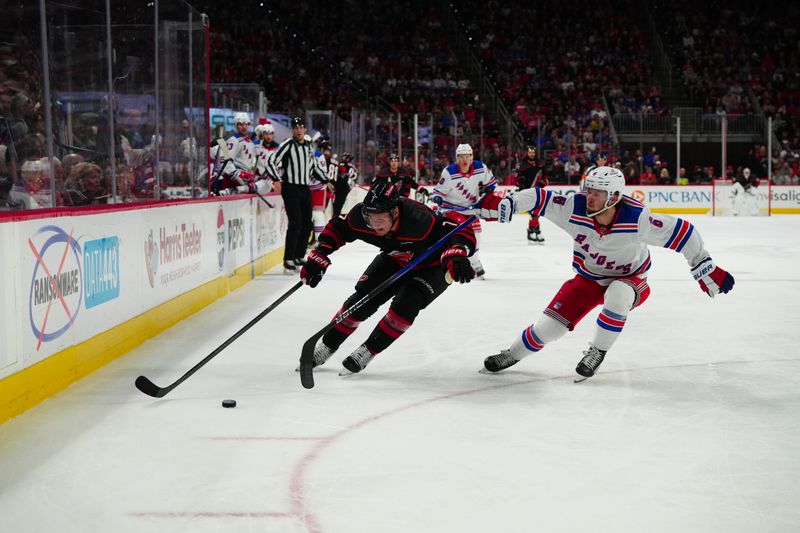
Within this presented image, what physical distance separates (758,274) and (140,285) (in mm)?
6398

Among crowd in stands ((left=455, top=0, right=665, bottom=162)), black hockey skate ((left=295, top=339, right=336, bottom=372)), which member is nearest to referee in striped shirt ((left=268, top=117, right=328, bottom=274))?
black hockey skate ((left=295, top=339, right=336, bottom=372))

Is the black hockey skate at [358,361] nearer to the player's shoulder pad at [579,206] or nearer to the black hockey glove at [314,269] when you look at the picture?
the black hockey glove at [314,269]

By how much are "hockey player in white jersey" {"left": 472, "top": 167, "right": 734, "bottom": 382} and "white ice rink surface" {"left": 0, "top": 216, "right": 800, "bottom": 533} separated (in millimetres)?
214

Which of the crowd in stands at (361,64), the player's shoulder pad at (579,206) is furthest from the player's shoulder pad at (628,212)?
the crowd in stands at (361,64)

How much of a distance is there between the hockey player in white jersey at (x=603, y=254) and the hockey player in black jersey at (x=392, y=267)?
366 millimetres

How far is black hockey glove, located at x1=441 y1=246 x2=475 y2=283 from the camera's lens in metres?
4.20

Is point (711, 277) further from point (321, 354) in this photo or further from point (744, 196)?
point (744, 196)

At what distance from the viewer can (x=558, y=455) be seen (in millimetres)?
3252

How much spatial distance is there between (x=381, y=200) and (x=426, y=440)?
3.81 feet

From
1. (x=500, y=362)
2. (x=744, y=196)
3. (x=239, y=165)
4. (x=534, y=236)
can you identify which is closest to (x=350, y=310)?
(x=500, y=362)

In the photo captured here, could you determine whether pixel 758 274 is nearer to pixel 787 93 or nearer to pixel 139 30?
pixel 139 30

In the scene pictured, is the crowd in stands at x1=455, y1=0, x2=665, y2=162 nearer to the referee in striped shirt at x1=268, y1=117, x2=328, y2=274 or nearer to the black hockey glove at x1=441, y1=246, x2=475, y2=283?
the referee in striped shirt at x1=268, y1=117, x2=328, y2=274

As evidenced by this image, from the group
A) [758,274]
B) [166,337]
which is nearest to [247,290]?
[166,337]

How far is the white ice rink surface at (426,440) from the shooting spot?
266cm
